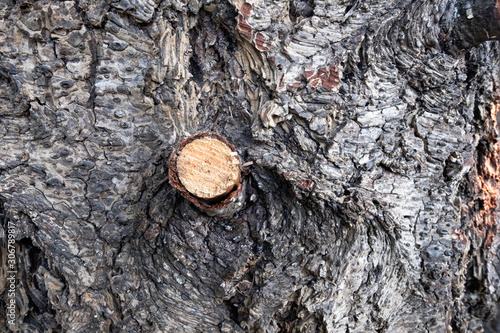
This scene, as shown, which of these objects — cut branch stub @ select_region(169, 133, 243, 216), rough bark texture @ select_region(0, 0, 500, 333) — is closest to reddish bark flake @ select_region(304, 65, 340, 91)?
rough bark texture @ select_region(0, 0, 500, 333)

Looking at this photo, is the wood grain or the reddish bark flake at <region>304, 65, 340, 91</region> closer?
the wood grain

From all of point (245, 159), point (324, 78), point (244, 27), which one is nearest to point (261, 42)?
point (244, 27)

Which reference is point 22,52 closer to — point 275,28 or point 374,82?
point 275,28

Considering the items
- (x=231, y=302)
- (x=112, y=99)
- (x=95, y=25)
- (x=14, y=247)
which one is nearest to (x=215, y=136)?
(x=112, y=99)

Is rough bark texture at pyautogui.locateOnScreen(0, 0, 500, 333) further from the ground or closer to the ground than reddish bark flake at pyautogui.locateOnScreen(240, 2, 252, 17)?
closer to the ground

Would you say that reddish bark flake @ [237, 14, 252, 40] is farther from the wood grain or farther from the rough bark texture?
the wood grain

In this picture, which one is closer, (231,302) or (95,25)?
(95,25)
